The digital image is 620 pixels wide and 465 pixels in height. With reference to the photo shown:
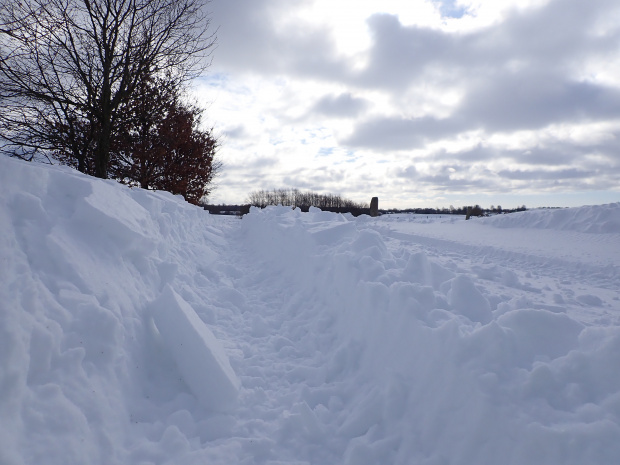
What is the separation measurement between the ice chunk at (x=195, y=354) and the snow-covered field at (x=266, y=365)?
0.04 feet

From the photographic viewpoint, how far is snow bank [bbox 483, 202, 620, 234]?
9578 millimetres

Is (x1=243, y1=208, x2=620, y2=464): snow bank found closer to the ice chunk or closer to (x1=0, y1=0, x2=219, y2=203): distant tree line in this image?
the ice chunk

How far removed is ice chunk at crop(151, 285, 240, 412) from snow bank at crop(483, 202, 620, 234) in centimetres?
1111

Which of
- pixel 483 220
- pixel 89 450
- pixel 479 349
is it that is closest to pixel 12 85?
pixel 89 450

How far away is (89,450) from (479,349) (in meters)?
2.67

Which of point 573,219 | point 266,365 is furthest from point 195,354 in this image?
point 573,219

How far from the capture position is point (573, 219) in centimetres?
1067

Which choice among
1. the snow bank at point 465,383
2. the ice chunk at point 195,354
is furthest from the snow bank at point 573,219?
the ice chunk at point 195,354

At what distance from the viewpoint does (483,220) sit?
14391 mm

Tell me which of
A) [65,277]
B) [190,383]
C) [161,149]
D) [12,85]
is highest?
[12,85]

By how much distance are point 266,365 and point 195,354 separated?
0.84 m

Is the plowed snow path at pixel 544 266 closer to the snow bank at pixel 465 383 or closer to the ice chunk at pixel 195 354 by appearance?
the snow bank at pixel 465 383

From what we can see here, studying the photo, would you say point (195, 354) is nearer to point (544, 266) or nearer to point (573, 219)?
point (544, 266)

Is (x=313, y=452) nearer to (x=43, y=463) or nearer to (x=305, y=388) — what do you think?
(x=305, y=388)
